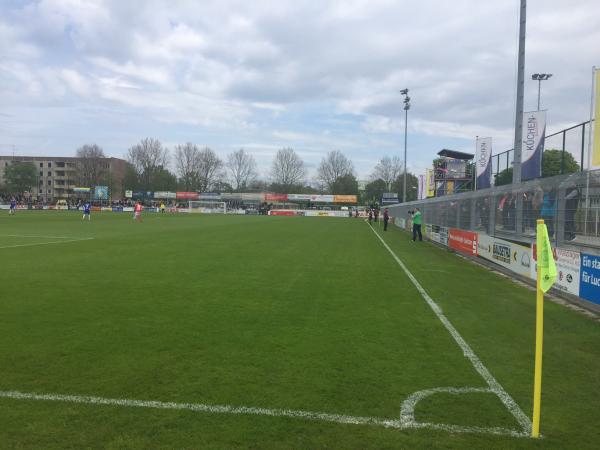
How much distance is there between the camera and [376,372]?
482cm

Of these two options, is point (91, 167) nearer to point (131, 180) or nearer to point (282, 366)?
point (131, 180)

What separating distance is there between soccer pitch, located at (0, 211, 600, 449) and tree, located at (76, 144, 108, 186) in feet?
369

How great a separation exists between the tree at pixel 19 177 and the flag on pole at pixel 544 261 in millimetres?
121632

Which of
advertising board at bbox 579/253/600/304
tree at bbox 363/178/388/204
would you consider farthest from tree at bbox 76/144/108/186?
advertising board at bbox 579/253/600/304

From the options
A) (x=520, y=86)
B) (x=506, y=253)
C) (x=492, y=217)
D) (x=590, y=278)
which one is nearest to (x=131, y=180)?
(x=492, y=217)

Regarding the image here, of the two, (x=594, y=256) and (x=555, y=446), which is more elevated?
(x=594, y=256)

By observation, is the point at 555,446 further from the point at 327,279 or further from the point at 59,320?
the point at 327,279

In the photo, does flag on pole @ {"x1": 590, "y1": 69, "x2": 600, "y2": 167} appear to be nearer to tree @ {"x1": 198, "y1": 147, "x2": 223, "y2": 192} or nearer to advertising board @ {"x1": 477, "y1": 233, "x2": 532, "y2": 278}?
advertising board @ {"x1": 477, "y1": 233, "x2": 532, "y2": 278}

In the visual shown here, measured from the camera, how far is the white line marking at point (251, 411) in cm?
365

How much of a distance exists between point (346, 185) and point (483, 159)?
293ft

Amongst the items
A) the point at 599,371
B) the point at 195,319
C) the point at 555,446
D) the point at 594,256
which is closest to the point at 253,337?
the point at 195,319

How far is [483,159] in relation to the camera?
24812 millimetres

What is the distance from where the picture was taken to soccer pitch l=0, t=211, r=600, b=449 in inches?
139

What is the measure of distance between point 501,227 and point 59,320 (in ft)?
41.3
